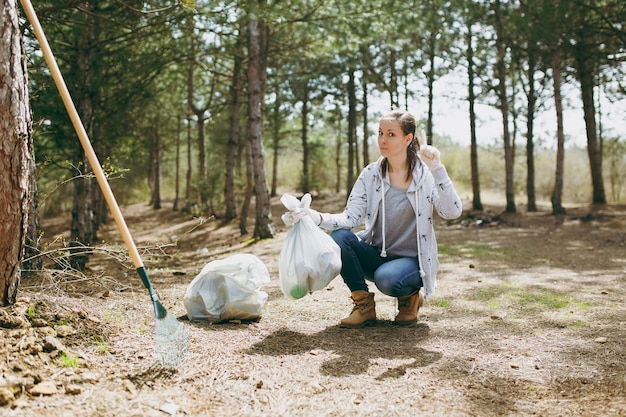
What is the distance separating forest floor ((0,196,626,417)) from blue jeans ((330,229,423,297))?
322mm

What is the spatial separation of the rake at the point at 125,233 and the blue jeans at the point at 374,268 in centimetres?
125

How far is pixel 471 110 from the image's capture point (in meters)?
15.5

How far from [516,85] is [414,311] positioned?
14165 millimetres

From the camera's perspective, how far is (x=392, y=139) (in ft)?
11.3

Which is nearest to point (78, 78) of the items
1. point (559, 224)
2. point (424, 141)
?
point (424, 141)

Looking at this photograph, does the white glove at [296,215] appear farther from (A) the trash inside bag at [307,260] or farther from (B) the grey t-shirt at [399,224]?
(B) the grey t-shirt at [399,224]

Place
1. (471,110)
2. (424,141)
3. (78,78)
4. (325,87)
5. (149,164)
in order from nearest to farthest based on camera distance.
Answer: (424,141)
(78,78)
(471,110)
(325,87)
(149,164)

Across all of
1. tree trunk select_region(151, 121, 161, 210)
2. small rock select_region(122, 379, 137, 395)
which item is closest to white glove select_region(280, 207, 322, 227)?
small rock select_region(122, 379, 137, 395)

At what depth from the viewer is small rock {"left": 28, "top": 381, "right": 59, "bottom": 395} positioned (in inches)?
85.0

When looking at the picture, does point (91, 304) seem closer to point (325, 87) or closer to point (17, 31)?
point (17, 31)

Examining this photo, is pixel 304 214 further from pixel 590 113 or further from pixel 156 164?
pixel 156 164

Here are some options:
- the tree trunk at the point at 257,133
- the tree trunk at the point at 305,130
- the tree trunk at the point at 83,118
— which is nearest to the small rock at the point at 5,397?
the tree trunk at the point at 83,118

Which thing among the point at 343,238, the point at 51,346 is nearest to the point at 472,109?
the point at 343,238

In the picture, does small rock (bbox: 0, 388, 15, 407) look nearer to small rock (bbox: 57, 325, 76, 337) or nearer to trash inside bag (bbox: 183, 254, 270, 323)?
small rock (bbox: 57, 325, 76, 337)
